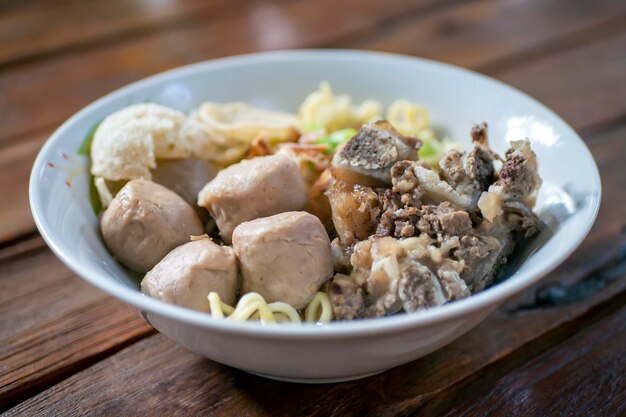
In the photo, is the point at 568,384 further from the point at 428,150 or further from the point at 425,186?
the point at 428,150

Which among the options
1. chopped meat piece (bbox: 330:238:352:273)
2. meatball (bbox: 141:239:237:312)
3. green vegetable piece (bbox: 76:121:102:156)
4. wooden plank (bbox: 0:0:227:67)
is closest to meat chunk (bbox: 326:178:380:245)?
chopped meat piece (bbox: 330:238:352:273)

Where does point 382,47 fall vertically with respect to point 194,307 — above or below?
above

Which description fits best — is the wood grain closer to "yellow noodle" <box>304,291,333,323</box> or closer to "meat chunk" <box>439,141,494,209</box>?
"meat chunk" <box>439,141,494,209</box>

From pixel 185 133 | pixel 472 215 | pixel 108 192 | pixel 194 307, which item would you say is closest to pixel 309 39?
pixel 185 133

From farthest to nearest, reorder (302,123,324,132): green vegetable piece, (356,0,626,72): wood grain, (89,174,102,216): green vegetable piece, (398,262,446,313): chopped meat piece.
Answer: (356,0,626,72): wood grain
(302,123,324,132): green vegetable piece
(89,174,102,216): green vegetable piece
(398,262,446,313): chopped meat piece

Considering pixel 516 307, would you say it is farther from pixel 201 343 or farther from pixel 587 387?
pixel 201 343

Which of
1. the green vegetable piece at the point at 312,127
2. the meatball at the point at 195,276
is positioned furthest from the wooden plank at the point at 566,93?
the green vegetable piece at the point at 312,127

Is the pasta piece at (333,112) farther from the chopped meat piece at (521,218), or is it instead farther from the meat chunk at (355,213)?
the chopped meat piece at (521,218)
